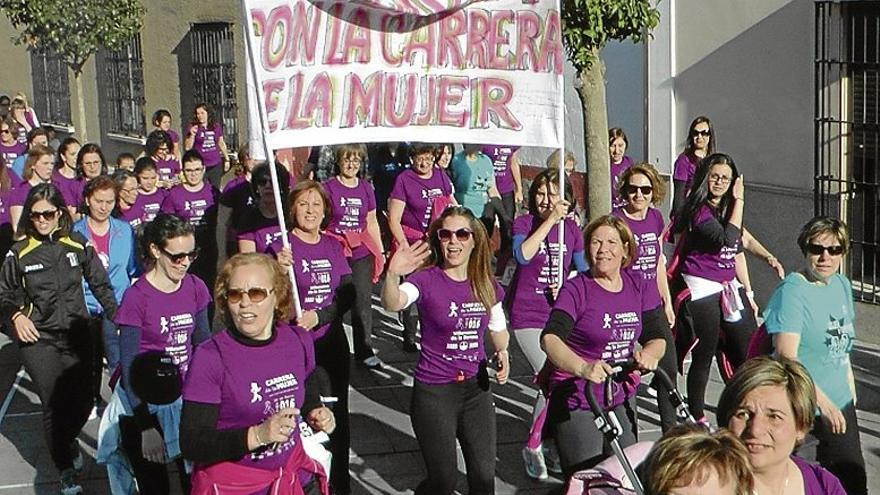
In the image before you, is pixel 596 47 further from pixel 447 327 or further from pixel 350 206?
pixel 447 327

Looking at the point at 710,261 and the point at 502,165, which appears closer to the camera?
the point at 710,261

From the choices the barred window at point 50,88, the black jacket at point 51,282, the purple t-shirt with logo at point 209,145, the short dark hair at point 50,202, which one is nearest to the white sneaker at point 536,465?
the black jacket at point 51,282

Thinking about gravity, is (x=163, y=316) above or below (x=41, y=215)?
below

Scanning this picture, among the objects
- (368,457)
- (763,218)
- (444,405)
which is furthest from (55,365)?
(763,218)

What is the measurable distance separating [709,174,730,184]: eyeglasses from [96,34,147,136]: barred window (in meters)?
18.1

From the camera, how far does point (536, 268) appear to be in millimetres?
8273

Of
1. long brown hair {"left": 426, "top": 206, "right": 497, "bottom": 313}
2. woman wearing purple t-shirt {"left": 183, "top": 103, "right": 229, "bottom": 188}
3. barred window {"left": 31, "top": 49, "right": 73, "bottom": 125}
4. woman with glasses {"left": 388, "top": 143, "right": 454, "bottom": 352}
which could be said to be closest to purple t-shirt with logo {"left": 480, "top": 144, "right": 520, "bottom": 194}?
woman with glasses {"left": 388, "top": 143, "right": 454, "bottom": 352}

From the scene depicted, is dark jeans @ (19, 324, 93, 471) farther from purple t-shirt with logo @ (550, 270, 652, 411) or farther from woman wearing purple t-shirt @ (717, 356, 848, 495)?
woman wearing purple t-shirt @ (717, 356, 848, 495)

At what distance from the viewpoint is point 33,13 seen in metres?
22.3

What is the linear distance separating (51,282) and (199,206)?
11.2ft

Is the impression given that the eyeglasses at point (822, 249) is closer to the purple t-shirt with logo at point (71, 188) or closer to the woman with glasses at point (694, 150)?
the woman with glasses at point (694, 150)

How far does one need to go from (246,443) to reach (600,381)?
1.67 m

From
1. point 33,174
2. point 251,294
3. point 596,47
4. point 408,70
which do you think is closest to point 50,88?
point 33,174

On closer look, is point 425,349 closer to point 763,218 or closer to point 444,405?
point 444,405
